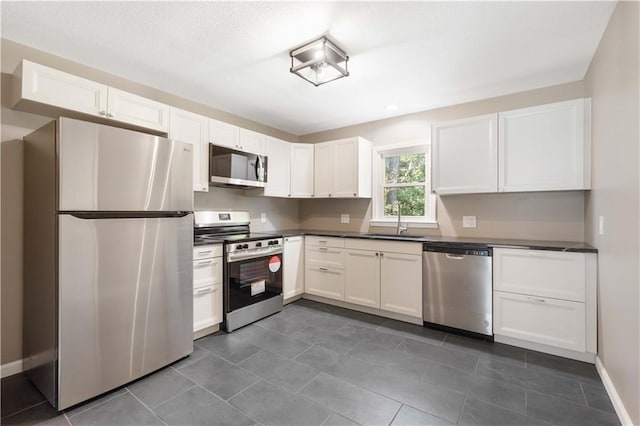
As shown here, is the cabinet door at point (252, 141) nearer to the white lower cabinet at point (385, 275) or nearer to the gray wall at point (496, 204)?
the gray wall at point (496, 204)

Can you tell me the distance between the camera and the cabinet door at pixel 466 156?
2830 millimetres

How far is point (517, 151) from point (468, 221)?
0.91 m

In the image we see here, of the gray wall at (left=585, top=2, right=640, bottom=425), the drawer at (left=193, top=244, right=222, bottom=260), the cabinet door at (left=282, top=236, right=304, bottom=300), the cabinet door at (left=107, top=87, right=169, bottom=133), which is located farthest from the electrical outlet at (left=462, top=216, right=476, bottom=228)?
the cabinet door at (left=107, top=87, right=169, bottom=133)

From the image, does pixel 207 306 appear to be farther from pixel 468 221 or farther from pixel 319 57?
pixel 468 221

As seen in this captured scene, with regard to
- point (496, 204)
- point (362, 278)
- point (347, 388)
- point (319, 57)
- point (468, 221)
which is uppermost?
point (319, 57)

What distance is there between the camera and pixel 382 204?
13.2ft

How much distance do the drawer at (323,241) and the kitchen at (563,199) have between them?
75 centimetres

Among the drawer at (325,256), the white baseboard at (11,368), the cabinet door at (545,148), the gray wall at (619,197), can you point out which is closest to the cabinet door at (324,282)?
the drawer at (325,256)

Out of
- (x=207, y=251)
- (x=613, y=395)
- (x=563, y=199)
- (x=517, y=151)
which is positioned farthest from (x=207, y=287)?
(x=563, y=199)

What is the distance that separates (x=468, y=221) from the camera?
3271 mm

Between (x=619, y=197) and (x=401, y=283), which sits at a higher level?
(x=619, y=197)

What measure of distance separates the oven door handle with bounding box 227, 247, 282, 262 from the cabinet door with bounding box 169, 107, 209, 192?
2.59ft

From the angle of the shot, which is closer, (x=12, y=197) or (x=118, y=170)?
(x=118, y=170)

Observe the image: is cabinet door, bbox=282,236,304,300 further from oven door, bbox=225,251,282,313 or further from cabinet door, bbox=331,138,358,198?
cabinet door, bbox=331,138,358,198
